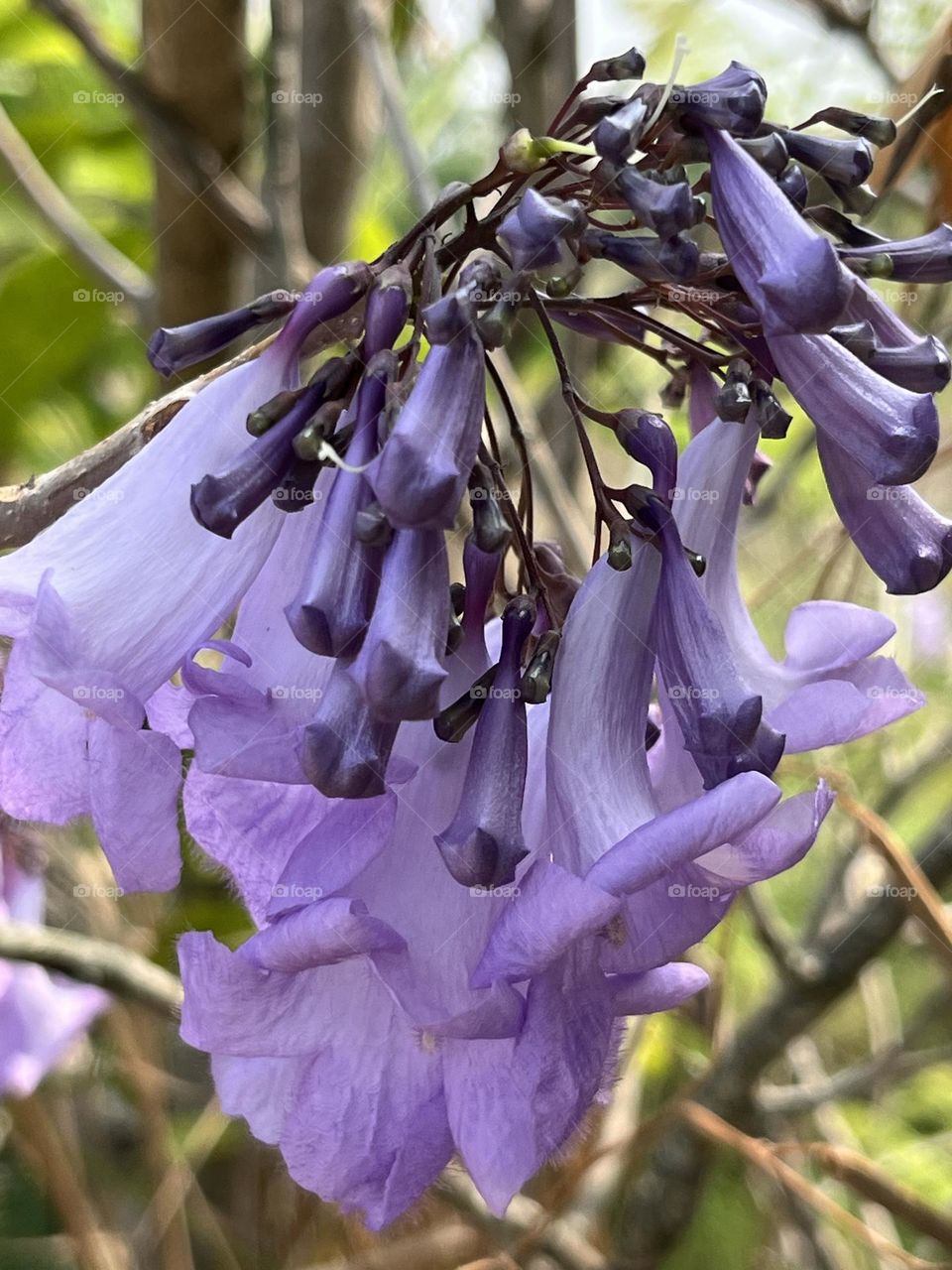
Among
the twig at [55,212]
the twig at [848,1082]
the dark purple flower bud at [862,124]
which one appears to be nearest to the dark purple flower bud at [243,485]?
the dark purple flower bud at [862,124]

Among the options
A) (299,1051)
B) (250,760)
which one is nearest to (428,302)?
(250,760)

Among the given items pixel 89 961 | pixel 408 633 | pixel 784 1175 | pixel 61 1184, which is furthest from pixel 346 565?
pixel 61 1184

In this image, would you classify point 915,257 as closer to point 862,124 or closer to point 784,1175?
point 862,124

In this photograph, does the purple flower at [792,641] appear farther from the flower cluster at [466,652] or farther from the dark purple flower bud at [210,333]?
the dark purple flower bud at [210,333]

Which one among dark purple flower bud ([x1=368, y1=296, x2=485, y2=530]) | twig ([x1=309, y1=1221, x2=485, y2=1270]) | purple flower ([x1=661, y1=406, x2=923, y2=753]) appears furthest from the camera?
twig ([x1=309, y1=1221, x2=485, y2=1270])

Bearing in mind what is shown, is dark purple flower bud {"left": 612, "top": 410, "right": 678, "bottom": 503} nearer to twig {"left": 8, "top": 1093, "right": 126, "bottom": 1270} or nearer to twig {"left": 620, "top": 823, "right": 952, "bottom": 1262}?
twig {"left": 620, "top": 823, "right": 952, "bottom": 1262}

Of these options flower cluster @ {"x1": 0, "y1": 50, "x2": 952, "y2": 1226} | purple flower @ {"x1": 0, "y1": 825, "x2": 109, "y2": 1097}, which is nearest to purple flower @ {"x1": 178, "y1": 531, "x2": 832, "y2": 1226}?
flower cluster @ {"x1": 0, "y1": 50, "x2": 952, "y2": 1226}

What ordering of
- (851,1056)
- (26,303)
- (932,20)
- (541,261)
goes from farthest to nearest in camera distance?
(851,1056), (26,303), (932,20), (541,261)

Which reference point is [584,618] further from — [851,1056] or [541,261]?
[851,1056]
